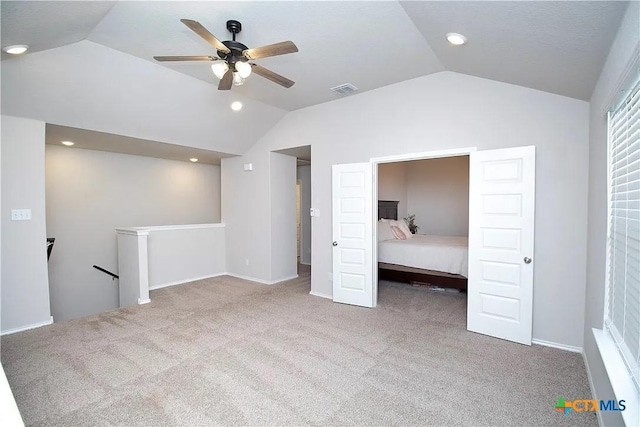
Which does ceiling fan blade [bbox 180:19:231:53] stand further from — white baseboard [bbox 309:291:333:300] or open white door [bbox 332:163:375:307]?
white baseboard [bbox 309:291:333:300]

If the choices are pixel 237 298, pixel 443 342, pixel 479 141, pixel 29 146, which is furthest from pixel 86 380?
pixel 479 141

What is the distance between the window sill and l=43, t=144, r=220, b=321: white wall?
22.2 ft

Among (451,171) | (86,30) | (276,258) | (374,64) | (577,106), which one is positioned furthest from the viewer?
(451,171)

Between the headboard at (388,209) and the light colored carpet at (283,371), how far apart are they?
132 inches

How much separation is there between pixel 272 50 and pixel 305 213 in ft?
18.5

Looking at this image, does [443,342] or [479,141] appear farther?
[479,141]

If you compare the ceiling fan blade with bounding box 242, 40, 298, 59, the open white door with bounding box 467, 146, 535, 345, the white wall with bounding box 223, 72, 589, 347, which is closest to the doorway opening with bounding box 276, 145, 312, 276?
the white wall with bounding box 223, 72, 589, 347

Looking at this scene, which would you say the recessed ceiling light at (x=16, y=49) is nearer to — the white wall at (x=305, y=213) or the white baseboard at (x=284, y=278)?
the white baseboard at (x=284, y=278)

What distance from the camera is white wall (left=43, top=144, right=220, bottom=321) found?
507 cm

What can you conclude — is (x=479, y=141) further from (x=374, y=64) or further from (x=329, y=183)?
(x=329, y=183)

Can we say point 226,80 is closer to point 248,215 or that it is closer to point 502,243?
point 502,243

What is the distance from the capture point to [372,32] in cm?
273

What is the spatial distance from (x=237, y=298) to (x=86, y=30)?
3614 millimetres

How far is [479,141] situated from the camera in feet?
11.2
